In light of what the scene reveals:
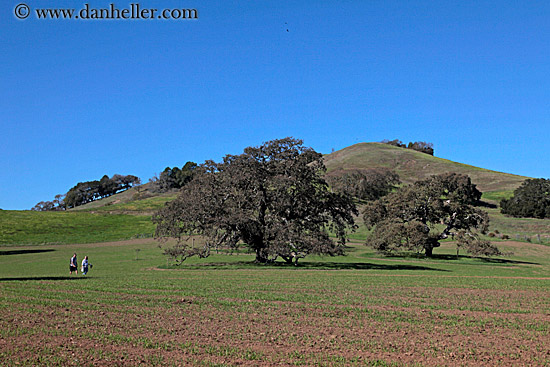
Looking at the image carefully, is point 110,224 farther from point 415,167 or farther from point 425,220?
point 415,167

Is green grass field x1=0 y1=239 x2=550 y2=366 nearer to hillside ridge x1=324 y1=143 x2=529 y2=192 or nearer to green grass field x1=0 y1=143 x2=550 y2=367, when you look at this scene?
green grass field x1=0 y1=143 x2=550 y2=367

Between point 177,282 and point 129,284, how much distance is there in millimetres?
2280

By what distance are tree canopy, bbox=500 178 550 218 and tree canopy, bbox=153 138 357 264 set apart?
2776 inches

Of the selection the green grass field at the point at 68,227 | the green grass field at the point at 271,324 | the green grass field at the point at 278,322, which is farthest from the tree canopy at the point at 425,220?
the green grass field at the point at 68,227

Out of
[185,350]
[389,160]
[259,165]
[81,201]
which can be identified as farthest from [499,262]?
[81,201]

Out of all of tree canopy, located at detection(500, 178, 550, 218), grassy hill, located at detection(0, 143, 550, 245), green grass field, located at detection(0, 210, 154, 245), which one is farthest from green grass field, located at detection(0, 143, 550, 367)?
tree canopy, located at detection(500, 178, 550, 218)

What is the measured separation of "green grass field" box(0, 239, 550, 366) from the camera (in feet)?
33.3

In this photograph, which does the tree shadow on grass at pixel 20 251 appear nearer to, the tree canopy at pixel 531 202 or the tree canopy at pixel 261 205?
the tree canopy at pixel 261 205

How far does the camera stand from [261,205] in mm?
36500

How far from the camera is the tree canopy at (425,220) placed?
45.1 meters

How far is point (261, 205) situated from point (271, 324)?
23460 mm

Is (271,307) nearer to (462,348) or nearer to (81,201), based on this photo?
(462,348)

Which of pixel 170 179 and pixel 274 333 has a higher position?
pixel 170 179

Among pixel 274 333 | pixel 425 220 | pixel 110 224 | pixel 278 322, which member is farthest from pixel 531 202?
pixel 274 333
